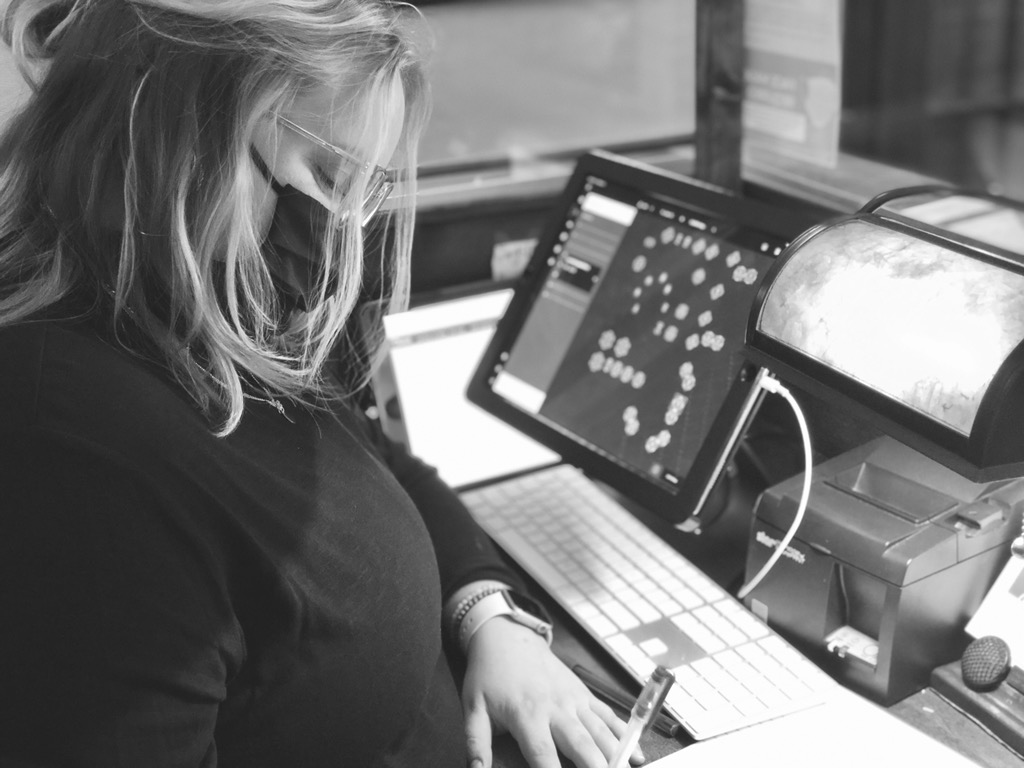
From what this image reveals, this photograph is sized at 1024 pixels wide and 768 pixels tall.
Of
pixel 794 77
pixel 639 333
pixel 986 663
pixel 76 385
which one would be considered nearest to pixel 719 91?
pixel 794 77

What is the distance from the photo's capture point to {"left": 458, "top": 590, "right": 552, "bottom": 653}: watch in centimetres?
104

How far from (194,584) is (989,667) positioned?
25.7 inches

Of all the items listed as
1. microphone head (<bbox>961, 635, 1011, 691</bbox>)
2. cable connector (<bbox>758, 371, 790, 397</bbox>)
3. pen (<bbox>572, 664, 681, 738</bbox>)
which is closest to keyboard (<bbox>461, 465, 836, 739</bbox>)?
pen (<bbox>572, 664, 681, 738</bbox>)

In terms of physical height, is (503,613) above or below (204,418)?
below

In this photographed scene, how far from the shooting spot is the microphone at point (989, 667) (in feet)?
2.89

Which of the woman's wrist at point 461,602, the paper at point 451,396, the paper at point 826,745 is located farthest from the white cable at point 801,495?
the paper at point 451,396

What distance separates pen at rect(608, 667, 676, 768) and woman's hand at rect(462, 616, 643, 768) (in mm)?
32

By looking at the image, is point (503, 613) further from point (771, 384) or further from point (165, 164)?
point (165, 164)

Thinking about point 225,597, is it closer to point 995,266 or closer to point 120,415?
point 120,415

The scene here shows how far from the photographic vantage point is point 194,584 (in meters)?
0.72

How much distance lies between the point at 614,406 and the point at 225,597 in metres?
0.55

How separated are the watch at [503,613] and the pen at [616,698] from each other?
56 mm

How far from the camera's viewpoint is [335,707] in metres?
0.82

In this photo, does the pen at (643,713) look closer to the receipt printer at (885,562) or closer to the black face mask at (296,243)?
the receipt printer at (885,562)
